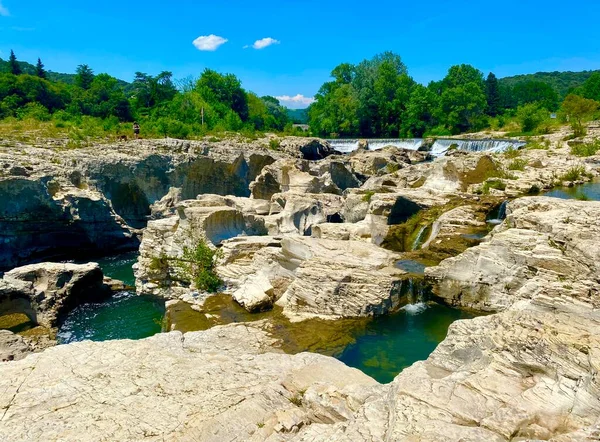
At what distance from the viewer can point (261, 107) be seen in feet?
243

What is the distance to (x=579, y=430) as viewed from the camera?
4.79m

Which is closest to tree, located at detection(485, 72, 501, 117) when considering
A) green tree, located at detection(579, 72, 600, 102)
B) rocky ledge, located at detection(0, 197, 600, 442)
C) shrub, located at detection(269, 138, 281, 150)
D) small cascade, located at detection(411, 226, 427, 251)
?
green tree, located at detection(579, 72, 600, 102)

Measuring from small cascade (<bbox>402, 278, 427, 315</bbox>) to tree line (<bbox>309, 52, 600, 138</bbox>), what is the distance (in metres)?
40.4

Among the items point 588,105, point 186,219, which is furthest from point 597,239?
point 588,105

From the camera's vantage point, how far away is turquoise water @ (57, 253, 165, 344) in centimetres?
1379

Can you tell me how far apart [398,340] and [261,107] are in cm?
6736

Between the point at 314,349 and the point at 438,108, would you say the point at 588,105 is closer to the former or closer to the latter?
the point at 438,108

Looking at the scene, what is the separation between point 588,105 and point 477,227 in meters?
28.1

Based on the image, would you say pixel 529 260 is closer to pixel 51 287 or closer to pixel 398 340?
pixel 398 340

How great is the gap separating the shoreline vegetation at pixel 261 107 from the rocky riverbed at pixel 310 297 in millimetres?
7132

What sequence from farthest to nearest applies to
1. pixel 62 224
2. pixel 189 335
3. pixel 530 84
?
pixel 530 84
pixel 62 224
pixel 189 335

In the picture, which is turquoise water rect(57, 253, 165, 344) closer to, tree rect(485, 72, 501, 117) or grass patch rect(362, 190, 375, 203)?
grass patch rect(362, 190, 375, 203)

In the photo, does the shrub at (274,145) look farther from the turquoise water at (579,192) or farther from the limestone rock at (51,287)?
the limestone rock at (51,287)

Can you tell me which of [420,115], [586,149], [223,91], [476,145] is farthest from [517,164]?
[223,91]
